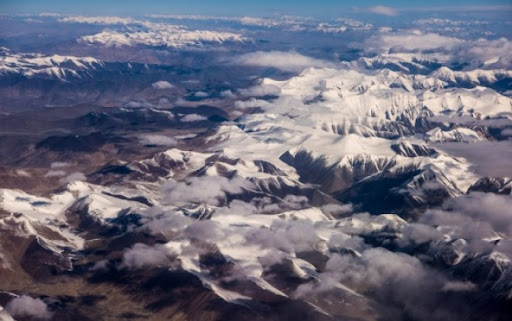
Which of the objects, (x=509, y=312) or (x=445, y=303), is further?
(x=445, y=303)

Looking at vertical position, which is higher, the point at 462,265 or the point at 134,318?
the point at 462,265

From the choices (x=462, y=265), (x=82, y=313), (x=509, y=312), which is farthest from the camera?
(x=462, y=265)

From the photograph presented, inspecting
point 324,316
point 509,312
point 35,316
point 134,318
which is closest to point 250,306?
point 324,316

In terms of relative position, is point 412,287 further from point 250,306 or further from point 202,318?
point 202,318

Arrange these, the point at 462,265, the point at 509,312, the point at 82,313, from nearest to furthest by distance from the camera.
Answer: the point at 509,312, the point at 82,313, the point at 462,265

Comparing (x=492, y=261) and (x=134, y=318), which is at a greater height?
(x=492, y=261)

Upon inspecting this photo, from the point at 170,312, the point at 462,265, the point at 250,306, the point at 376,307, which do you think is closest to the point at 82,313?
the point at 170,312

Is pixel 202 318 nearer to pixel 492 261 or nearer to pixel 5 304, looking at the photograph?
pixel 5 304

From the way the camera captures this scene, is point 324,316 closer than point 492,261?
Yes
